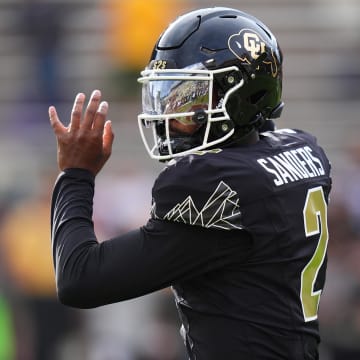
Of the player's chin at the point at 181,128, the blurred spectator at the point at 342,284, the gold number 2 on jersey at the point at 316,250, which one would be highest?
the player's chin at the point at 181,128

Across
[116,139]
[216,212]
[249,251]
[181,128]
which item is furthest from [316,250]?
[116,139]

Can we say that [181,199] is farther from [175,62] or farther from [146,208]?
[146,208]

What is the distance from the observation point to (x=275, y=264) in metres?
2.89

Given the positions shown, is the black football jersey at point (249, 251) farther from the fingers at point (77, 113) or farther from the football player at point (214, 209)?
the fingers at point (77, 113)

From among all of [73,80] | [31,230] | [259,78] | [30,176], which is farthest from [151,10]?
[259,78]

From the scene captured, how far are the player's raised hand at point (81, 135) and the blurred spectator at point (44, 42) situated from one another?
652cm

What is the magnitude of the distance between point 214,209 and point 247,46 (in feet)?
1.76

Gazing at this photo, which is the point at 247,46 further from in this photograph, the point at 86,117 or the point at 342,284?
the point at 342,284

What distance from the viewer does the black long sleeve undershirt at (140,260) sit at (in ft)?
A: 9.23

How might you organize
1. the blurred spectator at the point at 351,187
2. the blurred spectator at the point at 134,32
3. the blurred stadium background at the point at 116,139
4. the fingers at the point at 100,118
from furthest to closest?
the blurred spectator at the point at 134,32 < the blurred spectator at the point at 351,187 < the blurred stadium background at the point at 116,139 < the fingers at the point at 100,118

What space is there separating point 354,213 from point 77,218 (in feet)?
16.5

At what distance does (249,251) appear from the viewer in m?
2.85

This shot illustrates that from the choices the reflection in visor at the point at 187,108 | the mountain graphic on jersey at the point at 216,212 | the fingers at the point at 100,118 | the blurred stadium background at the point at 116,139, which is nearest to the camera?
the mountain graphic on jersey at the point at 216,212

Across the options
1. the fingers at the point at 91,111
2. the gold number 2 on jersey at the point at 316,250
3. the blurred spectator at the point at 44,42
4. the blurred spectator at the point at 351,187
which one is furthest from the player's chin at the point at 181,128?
the blurred spectator at the point at 44,42
